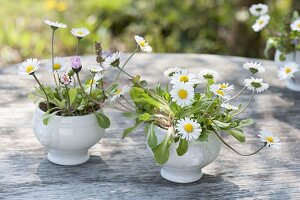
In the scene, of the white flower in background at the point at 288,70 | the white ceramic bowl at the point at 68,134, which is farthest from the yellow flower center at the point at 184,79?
the white flower in background at the point at 288,70

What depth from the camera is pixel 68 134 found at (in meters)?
1.39

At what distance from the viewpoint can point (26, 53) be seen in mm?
3756

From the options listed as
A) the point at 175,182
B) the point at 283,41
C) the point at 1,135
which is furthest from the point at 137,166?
the point at 283,41

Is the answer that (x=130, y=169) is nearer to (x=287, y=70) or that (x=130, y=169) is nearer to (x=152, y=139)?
(x=152, y=139)

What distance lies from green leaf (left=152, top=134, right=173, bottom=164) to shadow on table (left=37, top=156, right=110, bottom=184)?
17 cm

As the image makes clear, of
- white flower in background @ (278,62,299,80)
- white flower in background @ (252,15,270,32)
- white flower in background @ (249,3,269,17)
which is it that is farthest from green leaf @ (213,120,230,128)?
white flower in background @ (249,3,269,17)

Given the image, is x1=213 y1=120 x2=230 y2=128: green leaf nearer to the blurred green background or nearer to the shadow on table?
the shadow on table

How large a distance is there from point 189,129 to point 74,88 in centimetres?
33

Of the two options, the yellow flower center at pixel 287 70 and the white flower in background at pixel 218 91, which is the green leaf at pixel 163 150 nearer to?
the white flower in background at pixel 218 91

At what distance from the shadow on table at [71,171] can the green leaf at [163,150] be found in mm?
173

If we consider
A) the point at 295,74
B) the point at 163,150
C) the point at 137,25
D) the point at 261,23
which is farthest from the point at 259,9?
the point at 137,25

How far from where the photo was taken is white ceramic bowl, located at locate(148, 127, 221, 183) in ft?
4.32

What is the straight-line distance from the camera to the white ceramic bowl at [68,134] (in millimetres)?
1383

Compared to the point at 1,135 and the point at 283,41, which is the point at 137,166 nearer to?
the point at 1,135
